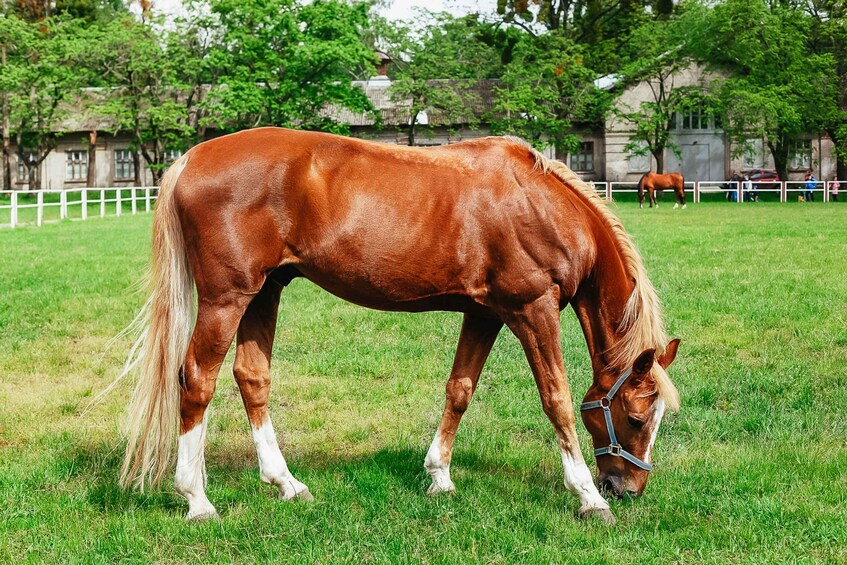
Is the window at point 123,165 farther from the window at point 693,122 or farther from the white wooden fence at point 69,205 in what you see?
the window at point 693,122

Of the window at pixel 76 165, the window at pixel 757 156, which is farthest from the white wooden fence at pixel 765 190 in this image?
the window at pixel 76 165

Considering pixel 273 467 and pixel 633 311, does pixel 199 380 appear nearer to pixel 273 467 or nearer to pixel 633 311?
pixel 273 467

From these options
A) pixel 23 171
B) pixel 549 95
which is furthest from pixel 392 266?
pixel 23 171

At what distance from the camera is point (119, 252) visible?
1464 cm

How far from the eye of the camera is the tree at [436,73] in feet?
125

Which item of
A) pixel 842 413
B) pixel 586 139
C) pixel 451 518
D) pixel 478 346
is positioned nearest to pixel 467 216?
pixel 478 346

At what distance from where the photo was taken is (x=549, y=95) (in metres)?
37.2

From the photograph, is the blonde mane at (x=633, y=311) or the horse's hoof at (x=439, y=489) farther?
the horse's hoof at (x=439, y=489)

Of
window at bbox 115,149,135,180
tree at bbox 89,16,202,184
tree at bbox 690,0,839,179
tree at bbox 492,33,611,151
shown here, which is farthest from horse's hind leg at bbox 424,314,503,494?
window at bbox 115,149,135,180

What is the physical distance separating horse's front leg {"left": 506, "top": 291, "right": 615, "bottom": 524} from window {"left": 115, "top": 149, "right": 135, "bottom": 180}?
152 feet

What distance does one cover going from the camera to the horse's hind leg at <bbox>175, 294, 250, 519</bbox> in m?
3.81

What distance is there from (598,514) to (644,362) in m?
0.74

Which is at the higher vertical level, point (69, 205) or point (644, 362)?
point (69, 205)

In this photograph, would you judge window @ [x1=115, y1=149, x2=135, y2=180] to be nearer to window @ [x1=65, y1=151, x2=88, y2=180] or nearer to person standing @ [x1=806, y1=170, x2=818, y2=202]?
window @ [x1=65, y1=151, x2=88, y2=180]
